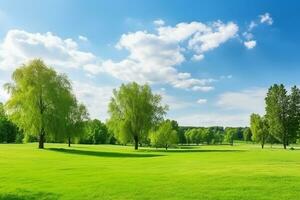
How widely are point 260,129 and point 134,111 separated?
56.7 m

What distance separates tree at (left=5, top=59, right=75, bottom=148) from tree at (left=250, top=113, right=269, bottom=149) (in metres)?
74.6

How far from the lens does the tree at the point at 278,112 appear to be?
357 ft

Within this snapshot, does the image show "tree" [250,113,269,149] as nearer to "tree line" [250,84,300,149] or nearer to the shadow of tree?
"tree line" [250,84,300,149]

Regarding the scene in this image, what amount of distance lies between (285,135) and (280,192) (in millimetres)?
93390

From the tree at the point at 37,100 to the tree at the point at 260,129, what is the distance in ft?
245

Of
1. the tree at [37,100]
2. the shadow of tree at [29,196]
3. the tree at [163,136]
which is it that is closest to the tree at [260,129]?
the tree at [163,136]

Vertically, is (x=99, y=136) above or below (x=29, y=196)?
above

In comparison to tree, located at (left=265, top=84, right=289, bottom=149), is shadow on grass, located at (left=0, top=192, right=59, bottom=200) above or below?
below

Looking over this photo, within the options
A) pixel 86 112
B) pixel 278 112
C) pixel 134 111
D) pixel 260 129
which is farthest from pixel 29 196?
pixel 260 129

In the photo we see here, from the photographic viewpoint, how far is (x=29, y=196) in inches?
807

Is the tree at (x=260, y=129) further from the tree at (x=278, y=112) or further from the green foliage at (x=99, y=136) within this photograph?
the green foliage at (x=99, y=136)

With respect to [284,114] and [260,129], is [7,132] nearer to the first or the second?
[260,129]

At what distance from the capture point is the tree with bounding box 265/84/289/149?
109 metres

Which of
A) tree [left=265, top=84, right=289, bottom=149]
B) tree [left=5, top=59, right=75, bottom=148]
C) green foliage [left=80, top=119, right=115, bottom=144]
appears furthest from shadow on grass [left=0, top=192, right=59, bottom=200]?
green foliage [left=80, top=119, right=115, bottom=144]
